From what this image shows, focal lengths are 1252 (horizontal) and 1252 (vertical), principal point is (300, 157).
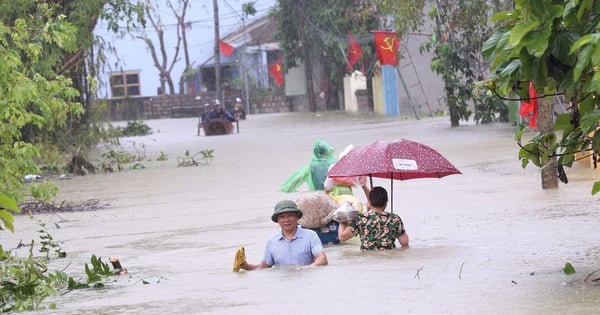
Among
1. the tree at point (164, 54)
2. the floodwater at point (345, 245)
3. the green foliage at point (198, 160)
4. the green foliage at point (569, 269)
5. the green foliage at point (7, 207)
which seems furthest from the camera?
the tree at point (164, 54)

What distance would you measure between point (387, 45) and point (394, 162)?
2458 centimetres

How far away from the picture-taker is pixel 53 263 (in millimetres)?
12664

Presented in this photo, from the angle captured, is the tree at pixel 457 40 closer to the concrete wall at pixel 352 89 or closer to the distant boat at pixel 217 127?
the distant boat at pixel 217 127

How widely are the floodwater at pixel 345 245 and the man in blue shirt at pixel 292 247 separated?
0.47ft

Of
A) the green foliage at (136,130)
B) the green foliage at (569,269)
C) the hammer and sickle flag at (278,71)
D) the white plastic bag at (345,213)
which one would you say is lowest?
the green foliage at (136,130)

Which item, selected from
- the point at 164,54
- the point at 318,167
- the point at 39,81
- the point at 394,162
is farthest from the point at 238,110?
the point at 394,162

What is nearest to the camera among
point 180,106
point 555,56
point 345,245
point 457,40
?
point 555,56

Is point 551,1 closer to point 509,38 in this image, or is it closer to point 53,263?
point 509,38

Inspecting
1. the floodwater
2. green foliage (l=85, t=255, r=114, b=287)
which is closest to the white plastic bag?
the floodwater

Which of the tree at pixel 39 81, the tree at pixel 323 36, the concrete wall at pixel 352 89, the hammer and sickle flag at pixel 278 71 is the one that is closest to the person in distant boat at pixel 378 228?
the tree at pixel 39 81

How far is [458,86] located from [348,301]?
2322 cm

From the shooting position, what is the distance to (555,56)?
7.45 m

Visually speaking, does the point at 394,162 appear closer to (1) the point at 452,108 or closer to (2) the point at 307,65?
(1) the point at 452,108

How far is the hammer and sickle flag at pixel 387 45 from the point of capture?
1417 inches
